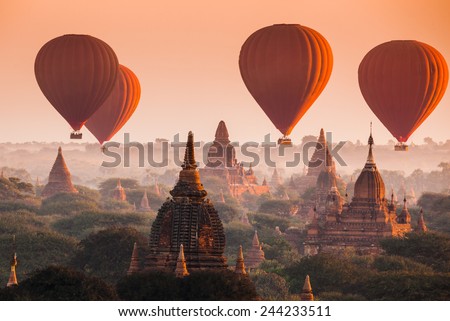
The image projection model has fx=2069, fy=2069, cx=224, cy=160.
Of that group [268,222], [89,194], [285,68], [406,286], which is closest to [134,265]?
[406,286]

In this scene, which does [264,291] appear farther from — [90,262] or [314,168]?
[314,168]

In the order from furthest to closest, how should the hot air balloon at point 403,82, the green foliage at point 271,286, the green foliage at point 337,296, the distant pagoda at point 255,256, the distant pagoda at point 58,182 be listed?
the distant pagoda at point 58,182
the distant pagoda at point 255,256
the hot air balloon at point 403,82
the green foliage at point 271,286
the green foliage at point 337,296

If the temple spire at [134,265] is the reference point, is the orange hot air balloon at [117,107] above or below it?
above

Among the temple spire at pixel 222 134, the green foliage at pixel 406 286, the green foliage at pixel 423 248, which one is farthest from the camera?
the temple spire at pixel 222 134

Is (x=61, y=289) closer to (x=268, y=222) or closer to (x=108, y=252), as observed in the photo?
(x=108, y=252)

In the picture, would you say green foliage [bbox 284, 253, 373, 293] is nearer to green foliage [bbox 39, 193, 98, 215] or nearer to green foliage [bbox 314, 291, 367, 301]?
green foliage [bbox 314, 291, 367, 301]

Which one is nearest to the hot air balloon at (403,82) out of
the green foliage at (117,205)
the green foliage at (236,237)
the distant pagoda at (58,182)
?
the green foliage at (236,237)

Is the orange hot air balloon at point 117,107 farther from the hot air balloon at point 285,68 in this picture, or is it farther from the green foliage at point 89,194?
the green foliage at point 89,194

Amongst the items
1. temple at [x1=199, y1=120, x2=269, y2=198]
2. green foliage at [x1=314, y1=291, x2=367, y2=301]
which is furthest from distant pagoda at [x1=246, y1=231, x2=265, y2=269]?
temple at [x1=199, y1=120, x2=269, y2=198]
